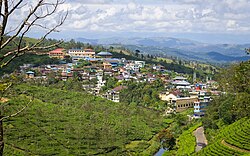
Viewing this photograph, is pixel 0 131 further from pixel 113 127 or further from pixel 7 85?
pixel 113 127

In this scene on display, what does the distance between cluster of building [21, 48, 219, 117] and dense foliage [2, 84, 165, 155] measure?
4961 mm

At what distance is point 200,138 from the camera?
1033 inches

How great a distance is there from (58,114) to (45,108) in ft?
5.26

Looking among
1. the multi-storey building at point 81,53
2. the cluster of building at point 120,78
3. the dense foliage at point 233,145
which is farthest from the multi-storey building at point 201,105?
the multi-storey building at point 81,53

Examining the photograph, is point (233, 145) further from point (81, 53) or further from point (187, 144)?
point (81, 53)

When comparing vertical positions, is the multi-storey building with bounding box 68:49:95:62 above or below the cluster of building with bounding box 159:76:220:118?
above

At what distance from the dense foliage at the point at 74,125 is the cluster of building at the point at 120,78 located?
195 inches

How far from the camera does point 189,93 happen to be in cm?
4534

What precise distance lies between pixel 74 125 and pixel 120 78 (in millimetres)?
21842

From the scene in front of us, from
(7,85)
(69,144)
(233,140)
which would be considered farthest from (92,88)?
(7,85)

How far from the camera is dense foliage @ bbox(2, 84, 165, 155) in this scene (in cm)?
2242

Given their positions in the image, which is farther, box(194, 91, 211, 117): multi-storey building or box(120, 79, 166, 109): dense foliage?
box(120, 79, 166, 109): dense foliage

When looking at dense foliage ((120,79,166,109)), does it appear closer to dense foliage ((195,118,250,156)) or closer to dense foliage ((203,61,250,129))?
dense foliage ((203,61,250,129))

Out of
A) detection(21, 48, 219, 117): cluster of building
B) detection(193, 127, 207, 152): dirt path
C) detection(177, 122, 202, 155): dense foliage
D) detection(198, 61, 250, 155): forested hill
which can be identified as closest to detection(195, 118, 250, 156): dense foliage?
detection(198, 61, 250, 155): forested hill
